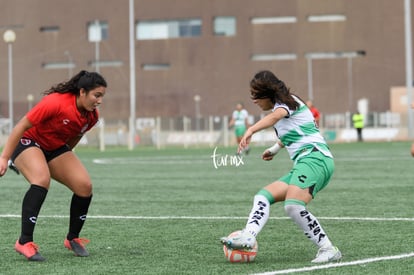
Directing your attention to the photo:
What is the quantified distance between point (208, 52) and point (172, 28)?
12.8 feet

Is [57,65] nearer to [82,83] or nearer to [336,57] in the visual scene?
[336,57]

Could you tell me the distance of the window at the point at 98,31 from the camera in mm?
87188

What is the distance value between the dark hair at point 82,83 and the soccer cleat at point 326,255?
7.92ft

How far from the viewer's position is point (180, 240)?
1011cm

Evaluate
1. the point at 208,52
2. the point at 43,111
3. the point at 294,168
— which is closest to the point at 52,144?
the point at 43,111

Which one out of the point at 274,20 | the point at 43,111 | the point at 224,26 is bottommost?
the point at 43,111

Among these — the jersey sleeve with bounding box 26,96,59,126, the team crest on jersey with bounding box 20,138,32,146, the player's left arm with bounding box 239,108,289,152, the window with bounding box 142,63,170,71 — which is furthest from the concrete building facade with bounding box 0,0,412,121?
the player's left arm with bounding box 239,108,289,152

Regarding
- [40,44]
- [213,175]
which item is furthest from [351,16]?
[213,175]

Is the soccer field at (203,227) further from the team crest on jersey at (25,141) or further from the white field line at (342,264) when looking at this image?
the team crest on jersey at (25,141)

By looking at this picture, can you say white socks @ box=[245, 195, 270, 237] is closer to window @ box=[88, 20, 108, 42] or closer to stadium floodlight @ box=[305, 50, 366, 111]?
stadium floodlight @ box=[305, 50, 366, 111]

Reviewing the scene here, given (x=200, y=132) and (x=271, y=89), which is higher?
(x=271, y=89)

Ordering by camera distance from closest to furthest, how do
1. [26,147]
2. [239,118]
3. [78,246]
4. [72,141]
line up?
[26,147] < [78,246] < [72,141] < [239,118]

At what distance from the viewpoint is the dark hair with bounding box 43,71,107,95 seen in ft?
28.8

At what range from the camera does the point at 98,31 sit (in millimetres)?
87188
